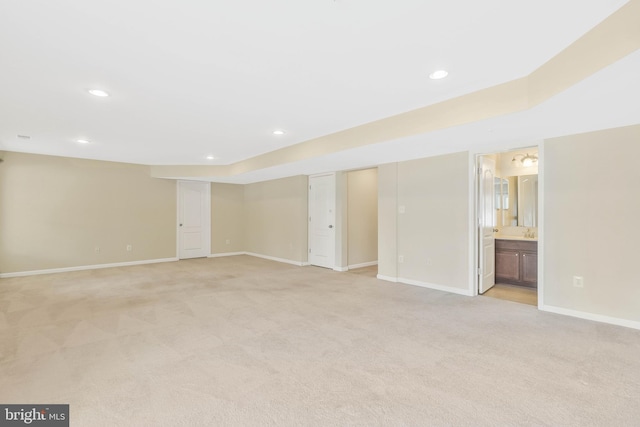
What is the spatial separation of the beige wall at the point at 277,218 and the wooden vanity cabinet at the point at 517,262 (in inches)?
158

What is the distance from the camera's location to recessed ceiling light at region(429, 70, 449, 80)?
101 inches

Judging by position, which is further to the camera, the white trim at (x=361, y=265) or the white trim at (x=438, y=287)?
the white trim at (x=361, y=265)

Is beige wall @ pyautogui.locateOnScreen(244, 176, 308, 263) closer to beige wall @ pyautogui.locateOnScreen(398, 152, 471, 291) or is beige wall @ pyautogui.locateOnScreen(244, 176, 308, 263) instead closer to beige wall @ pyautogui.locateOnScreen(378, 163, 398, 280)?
beige wall @ pyautogui.locateOnScreen(378, 163, 398, 280)

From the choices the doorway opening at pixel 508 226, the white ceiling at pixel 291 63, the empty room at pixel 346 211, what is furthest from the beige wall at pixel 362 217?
the white ceiling at pixel 291 63

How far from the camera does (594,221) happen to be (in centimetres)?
343

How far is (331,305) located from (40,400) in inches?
113

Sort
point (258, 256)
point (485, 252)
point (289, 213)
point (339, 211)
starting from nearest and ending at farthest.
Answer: point (485, 252) < point (339, 211) < point (289, 213) < point (258, 256)

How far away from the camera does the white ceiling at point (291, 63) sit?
1812 millimetres

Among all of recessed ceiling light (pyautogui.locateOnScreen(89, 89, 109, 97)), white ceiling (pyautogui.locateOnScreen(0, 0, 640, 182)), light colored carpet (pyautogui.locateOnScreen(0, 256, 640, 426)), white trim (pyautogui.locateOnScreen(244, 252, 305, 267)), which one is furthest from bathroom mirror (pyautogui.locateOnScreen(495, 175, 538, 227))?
recessed ceiling light (pyautogui.locateOnScreen(89, 89, 109, 97))

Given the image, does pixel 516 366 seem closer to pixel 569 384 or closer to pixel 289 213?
pixel 569 384

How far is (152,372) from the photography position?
2352mm

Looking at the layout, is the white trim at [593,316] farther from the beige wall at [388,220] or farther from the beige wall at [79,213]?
the beige wall at [79,213]

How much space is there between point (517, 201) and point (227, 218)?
7282mm

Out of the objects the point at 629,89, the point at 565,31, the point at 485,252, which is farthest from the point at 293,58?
the point at 485,252
